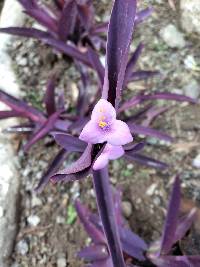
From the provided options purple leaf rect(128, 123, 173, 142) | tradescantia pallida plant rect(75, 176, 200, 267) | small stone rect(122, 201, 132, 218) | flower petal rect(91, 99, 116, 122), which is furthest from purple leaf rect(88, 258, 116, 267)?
flower petal rect(91, 99, 116, 122)

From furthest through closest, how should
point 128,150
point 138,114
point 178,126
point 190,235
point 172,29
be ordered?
point 172,29, point 178,126, point 138,114, point 190,235, point 128,150

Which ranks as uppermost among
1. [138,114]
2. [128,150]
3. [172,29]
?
[128,150]

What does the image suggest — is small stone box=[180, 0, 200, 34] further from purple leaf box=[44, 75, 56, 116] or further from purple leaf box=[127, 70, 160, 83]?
purple leaf box=[44, 75, 56, 116]

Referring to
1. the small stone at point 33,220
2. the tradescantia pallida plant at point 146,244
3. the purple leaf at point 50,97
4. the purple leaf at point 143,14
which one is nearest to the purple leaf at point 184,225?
the tradescantia pallida plant at point 146,244

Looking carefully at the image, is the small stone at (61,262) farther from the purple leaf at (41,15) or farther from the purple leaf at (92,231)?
the purple leaf at (41,15)

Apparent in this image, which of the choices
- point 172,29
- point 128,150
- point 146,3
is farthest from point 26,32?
point 128,150

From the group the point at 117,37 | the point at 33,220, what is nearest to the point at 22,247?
the point at 33,220

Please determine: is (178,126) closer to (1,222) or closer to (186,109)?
A: (186,109)
